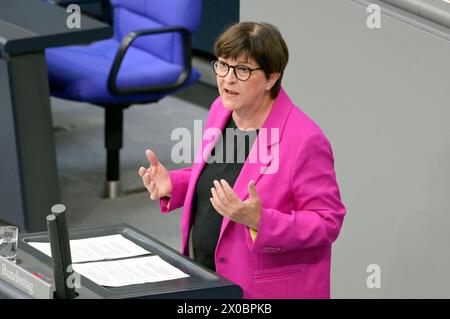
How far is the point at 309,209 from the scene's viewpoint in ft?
9.51

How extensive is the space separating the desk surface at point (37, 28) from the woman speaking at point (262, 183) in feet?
5.97

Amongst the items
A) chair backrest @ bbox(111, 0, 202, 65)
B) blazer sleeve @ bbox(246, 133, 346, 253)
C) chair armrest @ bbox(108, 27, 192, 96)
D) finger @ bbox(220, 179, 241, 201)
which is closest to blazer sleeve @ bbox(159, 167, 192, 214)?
blazer sleeve @ bbox(246, 133, 346, 253)

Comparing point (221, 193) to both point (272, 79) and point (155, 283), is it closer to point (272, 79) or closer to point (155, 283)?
point (155, 283)

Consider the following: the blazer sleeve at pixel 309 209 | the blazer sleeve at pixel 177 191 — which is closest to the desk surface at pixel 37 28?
the blazer sleeve at pixel 177 191

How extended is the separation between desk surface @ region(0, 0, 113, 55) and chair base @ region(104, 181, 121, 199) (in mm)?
962

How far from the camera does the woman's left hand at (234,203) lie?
2705 millimetres

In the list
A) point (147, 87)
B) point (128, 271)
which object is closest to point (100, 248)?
point (128, 271)

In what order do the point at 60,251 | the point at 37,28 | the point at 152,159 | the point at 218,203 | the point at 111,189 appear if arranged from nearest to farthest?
the point at 60,251 < the point at 218,203 < the point at 152,159 < the point at 37,28 < the point at 111,189

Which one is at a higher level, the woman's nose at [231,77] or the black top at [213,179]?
the woman's nose at [231,77]

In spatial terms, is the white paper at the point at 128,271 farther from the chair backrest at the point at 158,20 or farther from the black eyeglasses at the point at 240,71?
the chair backrest at the point at 158,20

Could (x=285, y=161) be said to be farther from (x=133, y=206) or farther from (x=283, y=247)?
(x=133, y=206)

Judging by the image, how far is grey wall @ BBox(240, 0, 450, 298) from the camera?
3568 millimetres

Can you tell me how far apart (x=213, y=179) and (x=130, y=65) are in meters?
2.58

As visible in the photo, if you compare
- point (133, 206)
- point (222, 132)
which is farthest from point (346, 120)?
point (133, 206)
